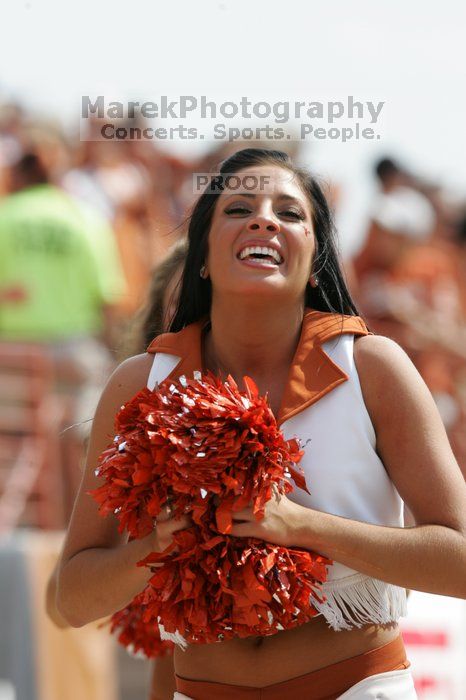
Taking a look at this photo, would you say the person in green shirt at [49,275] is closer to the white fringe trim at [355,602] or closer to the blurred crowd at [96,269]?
the blurred crowd at [96,269]

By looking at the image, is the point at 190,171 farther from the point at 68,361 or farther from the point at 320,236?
the point at 320,236

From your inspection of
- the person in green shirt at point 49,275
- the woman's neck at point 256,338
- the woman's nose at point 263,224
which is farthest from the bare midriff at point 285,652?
the person in green shirt at point 49,275

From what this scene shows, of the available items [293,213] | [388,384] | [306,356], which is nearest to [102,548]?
[306,356]

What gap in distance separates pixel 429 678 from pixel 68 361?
3.11 metres

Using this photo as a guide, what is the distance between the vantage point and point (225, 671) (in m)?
2.91

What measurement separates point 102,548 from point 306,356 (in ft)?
2.06

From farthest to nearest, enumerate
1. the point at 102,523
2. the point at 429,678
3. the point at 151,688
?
the point at 429,678 < the point at 151,688 < the point at 102,523

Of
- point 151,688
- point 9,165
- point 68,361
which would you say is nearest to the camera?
point 151,688

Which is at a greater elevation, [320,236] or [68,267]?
[68,267]

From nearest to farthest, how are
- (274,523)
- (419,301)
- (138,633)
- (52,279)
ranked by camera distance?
(274,523) → (138,633) → (52,279) → (419,301)

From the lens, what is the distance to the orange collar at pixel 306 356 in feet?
9.60

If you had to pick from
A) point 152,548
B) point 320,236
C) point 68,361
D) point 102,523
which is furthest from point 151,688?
point 68,361

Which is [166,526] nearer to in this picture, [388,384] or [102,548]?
[102,548]

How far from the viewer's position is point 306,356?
119 inches
